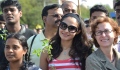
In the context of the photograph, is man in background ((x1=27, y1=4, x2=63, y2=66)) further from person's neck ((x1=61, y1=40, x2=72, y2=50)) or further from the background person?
person's neck ((x1=61, y1=40, x2=72, y2=50))

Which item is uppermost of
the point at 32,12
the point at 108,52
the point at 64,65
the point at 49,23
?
the point at 49,23

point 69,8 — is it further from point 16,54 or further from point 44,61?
point 16,54

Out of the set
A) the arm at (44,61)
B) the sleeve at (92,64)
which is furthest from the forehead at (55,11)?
the sleeve at (92,64)

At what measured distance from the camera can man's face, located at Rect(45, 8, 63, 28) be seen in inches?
227

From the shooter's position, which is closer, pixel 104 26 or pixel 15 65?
pixel 104 26

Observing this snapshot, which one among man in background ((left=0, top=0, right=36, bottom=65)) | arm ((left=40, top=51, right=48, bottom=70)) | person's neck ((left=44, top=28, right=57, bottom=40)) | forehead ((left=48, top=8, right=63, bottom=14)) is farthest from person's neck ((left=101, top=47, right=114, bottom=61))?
man in background ((left=0, top=0, right=36, bottom=65))

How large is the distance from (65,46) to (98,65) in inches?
28.1

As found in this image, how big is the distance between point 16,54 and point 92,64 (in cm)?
112

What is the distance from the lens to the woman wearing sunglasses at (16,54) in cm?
480

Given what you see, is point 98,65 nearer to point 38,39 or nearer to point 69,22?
point 69,22

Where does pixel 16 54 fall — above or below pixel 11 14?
below

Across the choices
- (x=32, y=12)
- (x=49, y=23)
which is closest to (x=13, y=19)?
(x=49, y=23)

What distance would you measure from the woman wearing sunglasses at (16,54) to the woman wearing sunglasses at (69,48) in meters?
0.26

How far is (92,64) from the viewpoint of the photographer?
14.6 feet
